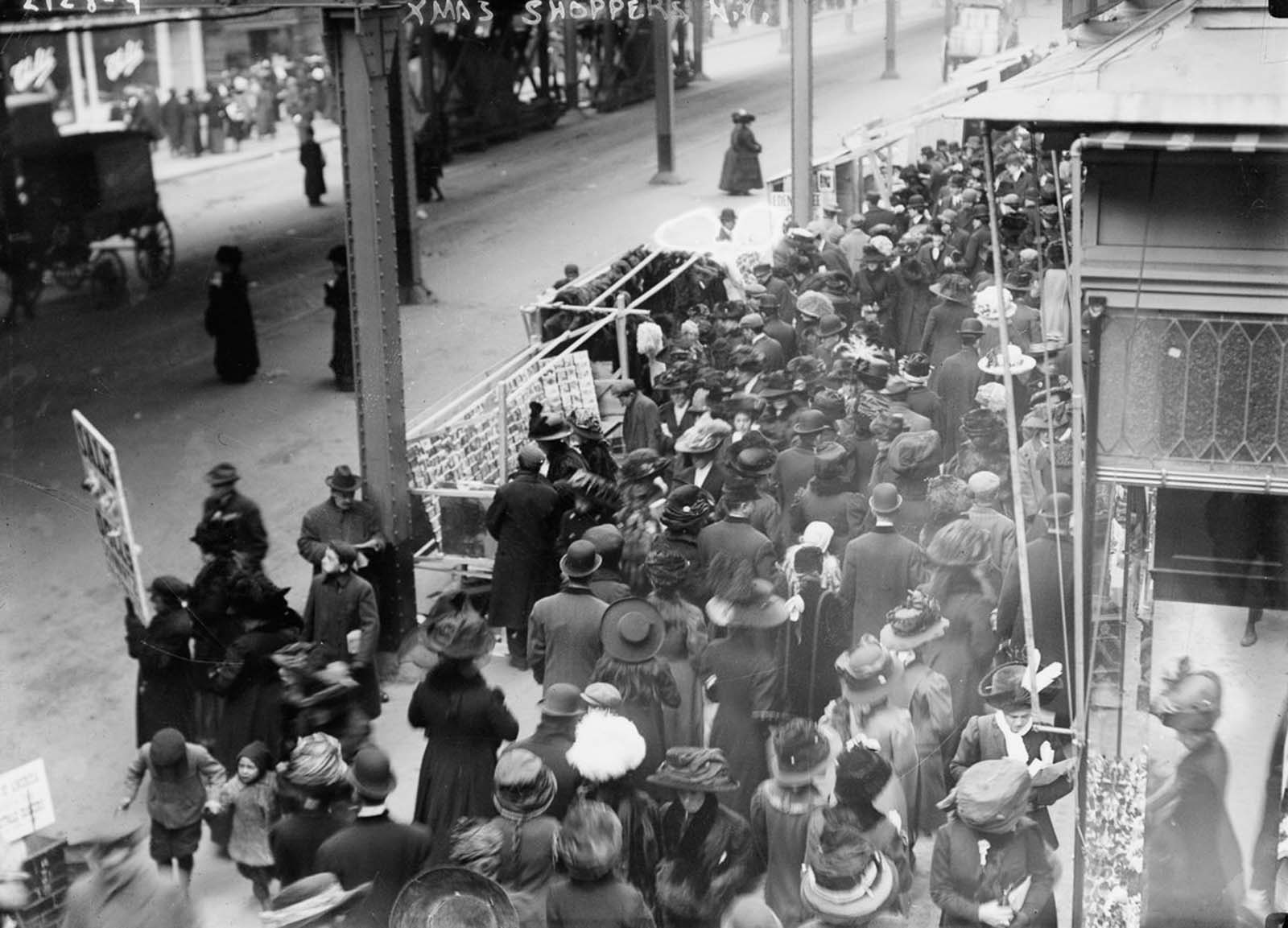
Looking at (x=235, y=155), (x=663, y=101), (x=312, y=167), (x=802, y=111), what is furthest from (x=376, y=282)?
(x=235, y=155)

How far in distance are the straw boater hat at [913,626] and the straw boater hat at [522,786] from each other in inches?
74.8

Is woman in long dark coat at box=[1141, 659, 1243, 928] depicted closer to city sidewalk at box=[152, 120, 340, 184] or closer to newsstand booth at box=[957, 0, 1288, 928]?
newsstand booth at box=[957, 0, 1288, 928]

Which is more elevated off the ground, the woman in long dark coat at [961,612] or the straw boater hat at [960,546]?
the straw boater hat at [960,546]

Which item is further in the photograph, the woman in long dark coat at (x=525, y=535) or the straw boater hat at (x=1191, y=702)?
the woman in long dark coat at (x=525, y=535)

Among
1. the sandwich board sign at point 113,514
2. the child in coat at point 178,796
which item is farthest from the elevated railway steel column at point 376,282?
the child in coat at point 178,796

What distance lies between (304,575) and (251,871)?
5.31m

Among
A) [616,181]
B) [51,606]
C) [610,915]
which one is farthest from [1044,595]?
[616,181]

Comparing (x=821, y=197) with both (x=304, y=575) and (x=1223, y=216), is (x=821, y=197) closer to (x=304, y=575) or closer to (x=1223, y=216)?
(x=304, y=575)

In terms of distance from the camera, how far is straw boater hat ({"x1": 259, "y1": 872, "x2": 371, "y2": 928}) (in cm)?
523

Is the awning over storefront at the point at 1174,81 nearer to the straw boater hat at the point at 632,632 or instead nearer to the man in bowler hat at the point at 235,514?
the straw boater hat at the point at 632,632

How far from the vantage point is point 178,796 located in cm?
700

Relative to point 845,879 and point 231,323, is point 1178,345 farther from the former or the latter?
point 231,323

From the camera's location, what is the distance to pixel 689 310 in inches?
616

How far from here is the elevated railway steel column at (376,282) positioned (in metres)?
9.83
